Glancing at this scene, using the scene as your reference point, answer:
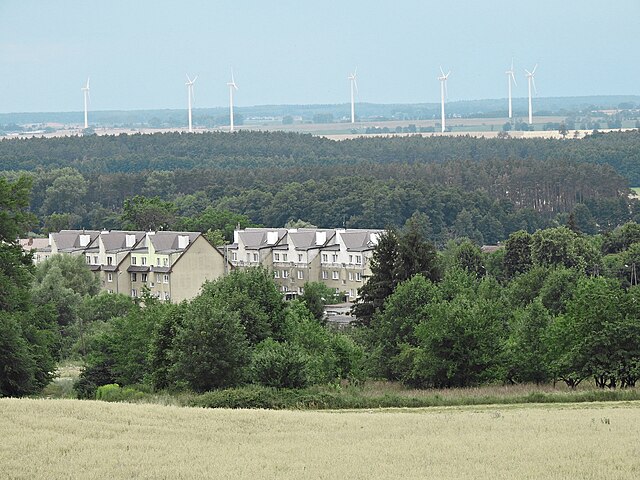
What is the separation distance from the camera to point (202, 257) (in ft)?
364

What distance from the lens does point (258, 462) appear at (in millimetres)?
29203

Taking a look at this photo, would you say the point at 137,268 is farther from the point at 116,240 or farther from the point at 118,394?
the point at 118,394

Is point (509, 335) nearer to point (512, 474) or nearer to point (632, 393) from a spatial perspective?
point (632, 393)

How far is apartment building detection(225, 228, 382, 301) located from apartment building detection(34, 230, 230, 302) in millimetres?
8013

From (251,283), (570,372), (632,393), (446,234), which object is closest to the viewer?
(632,393)

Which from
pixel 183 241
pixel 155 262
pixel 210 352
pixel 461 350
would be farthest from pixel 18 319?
pixel 155 262

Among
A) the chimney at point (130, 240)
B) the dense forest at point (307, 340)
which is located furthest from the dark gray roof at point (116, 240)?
the dense forest at point (307, 340)

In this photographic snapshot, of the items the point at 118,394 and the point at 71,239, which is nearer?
the point at 118,394

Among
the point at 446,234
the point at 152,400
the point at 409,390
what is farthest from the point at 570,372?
the point at 446,234

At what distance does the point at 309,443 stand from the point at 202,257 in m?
79.7

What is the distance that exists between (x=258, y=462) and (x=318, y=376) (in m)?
21.1

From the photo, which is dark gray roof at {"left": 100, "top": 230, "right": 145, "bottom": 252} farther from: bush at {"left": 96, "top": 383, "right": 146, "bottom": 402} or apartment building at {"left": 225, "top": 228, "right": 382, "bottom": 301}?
bush at {"left": 96, "top": 383, "right": 146, "bottom": 402}

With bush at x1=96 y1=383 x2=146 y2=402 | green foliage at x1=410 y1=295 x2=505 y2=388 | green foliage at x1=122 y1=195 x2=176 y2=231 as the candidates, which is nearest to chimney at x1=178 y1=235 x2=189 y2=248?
green foliage at x1=122 y1=195 x2=176 y2=231

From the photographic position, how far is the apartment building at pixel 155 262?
11006 cm
